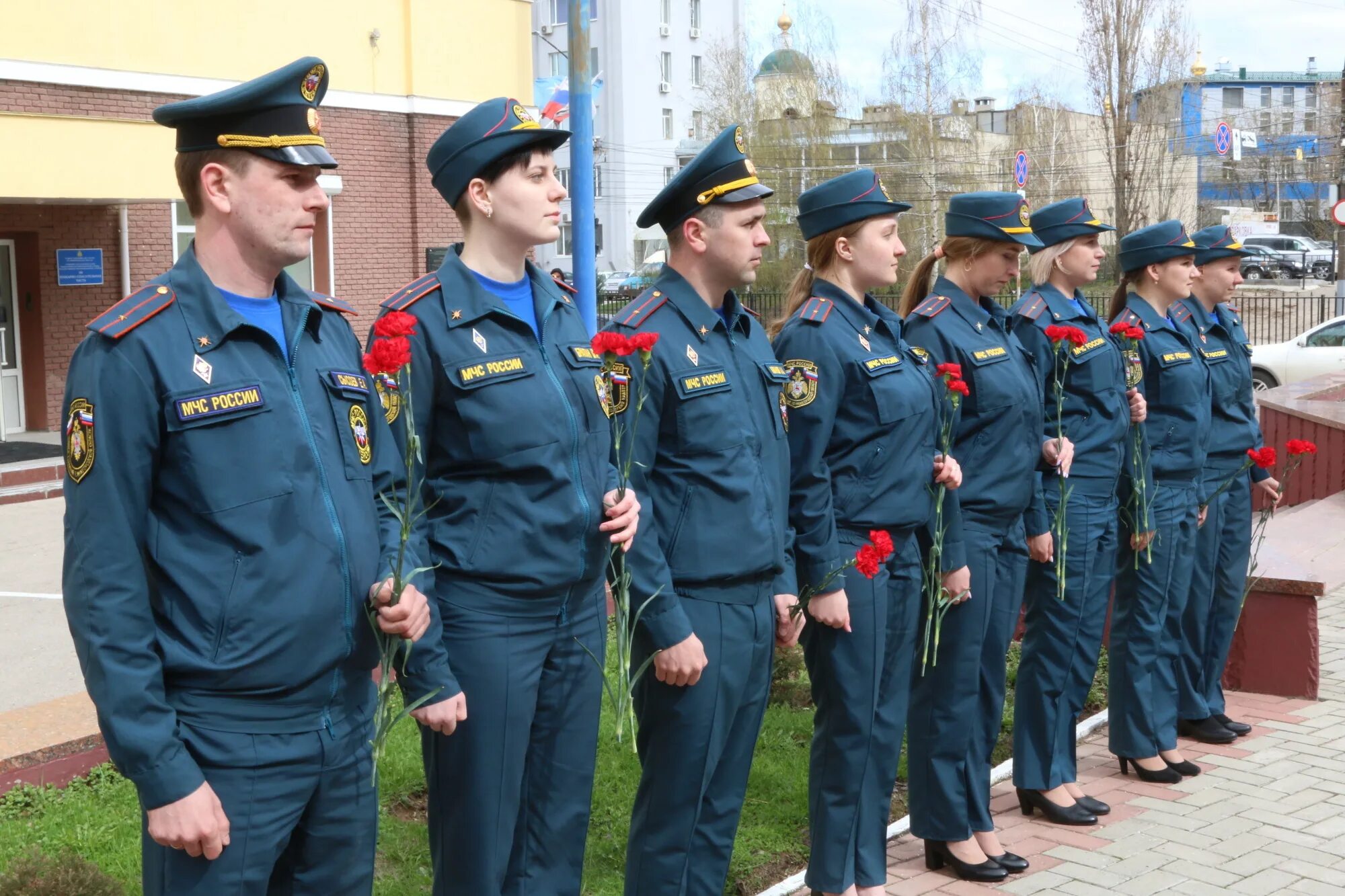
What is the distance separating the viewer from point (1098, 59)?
33156mm

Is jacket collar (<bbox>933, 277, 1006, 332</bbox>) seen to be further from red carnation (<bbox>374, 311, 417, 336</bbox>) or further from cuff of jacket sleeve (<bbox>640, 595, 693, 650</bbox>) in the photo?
red carnation (<bbox>374, 311, 417, 336</bbox>)

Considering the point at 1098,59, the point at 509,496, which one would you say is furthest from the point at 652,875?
the point at 1098,59

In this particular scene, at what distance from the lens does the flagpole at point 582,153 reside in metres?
10.2

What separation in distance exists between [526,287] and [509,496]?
23.1 inches

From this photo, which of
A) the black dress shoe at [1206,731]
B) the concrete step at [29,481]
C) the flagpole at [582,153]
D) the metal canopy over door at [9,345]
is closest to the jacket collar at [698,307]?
the black dress shoe at [1206,731]

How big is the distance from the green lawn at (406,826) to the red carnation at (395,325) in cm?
171

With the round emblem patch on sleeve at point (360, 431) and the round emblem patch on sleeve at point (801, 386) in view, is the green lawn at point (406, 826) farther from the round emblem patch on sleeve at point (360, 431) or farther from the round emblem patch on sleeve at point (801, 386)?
the round emblem patch on sleeve at point (801, 386)

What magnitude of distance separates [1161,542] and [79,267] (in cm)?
1523

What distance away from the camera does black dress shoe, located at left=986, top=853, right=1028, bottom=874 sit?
502 cm

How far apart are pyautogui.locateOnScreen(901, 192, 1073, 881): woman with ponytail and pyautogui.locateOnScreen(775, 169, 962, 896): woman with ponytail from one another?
32 centimetres

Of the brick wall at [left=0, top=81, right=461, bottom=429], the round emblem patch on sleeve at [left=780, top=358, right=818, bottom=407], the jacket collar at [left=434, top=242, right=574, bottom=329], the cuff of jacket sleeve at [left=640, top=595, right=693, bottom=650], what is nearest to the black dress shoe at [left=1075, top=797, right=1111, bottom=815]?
the round emblem patch on sleeve at [left=780, top=358, right=818, bottom=407]

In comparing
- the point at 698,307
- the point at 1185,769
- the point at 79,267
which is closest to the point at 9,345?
the point at 79,267

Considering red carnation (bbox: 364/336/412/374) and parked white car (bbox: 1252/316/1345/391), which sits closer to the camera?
red carnation (bbox: 364/336/412/374)

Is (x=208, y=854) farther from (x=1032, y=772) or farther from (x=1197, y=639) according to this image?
(x=1197, y=639)
